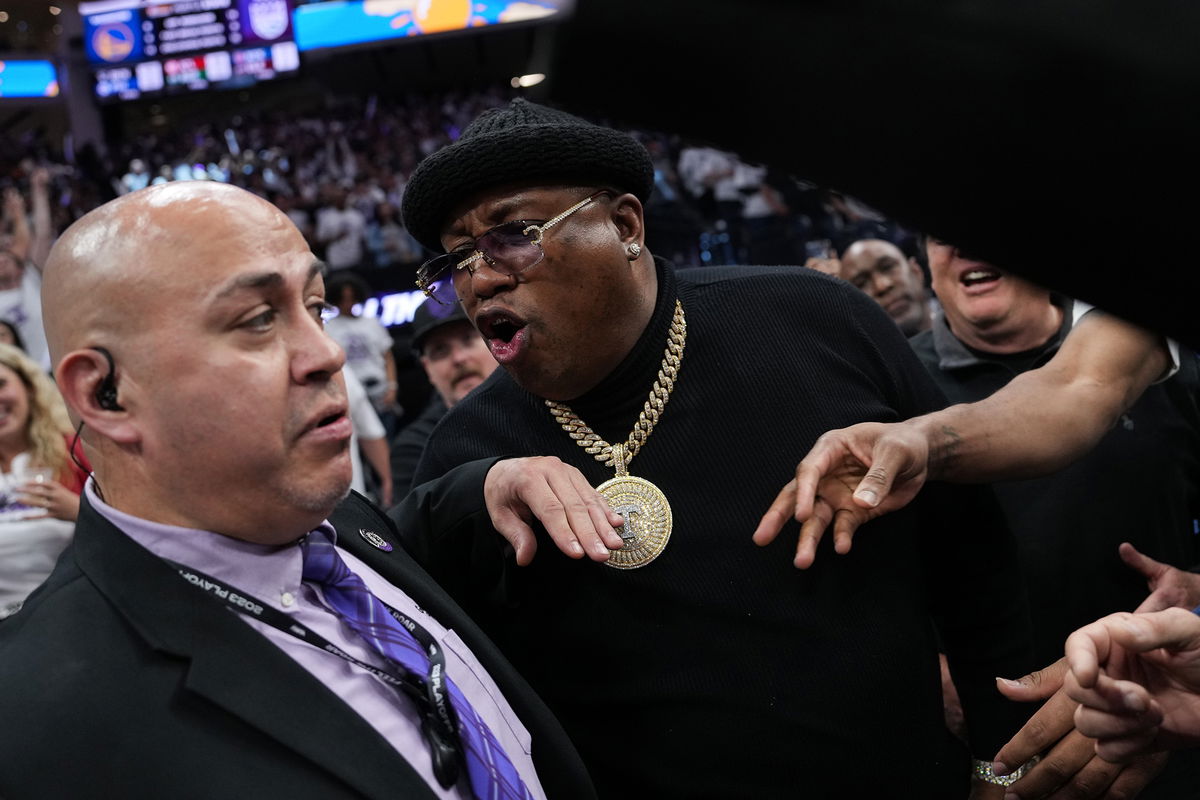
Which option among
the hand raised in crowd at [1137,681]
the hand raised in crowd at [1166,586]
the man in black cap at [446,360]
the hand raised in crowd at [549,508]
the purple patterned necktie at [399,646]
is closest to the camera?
the hand raised in crowd at [1137,681]

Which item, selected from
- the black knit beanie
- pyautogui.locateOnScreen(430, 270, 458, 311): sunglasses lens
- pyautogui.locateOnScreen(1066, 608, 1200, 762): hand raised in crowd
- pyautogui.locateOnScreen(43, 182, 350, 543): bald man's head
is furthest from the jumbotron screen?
pyautogui.locateOnScreen(1066, 608, 1200, 762): hand raised in crowd

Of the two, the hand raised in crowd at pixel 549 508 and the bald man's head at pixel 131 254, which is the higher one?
the bald man's head at pixel 131 254

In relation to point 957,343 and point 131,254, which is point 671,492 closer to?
point 131,254

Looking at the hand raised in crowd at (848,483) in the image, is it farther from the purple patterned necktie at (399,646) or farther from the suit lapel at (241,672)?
the suit lapel at (241,672)

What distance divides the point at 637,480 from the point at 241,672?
815 mm

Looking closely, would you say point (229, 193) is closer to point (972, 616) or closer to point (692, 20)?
point (692, 20)

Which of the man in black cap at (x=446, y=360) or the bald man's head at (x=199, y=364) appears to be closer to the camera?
the bald man's head at (x=199, y=364)

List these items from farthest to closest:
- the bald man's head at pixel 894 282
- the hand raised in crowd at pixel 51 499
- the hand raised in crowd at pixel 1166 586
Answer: the bald man's head at pixel 894 282 < the hand raised in crowd at pixel 51 499 < the hand raised in crowd at pixel 1166 586

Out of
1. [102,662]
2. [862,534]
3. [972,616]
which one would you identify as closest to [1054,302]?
[972,616]

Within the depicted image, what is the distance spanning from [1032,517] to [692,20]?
2454 millimetres

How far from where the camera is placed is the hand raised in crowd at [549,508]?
163cm

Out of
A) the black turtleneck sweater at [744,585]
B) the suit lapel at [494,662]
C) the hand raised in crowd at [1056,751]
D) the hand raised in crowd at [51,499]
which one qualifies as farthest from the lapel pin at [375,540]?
the hand raised in crowd at [51,499]

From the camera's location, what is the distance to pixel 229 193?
151 cm

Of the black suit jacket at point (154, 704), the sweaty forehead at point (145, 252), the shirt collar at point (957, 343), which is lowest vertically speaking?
the shirt collar at point (957, 343)
